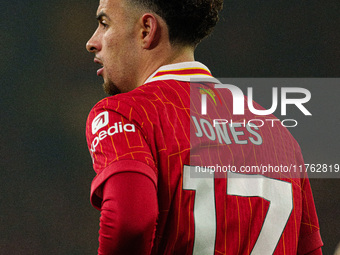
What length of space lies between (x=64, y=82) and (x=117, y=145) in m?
2.53

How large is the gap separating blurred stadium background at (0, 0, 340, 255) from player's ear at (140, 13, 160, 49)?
2.20m

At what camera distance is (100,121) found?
0.70 m

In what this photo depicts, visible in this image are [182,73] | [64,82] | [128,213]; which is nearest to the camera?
[128,213]

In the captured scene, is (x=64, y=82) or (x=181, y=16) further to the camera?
(x=64, y=82)

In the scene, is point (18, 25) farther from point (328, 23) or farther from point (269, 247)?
point (269, 247)

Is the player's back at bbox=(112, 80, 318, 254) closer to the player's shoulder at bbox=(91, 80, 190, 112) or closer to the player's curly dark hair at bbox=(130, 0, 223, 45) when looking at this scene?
the player's shoulder at bbox=(91, 80, 190, 112)

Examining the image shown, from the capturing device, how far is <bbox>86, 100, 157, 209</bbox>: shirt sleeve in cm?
65

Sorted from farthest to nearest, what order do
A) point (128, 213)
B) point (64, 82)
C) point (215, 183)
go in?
1. point (64, 82)
2. point (215, 183)
3. point (128, 213)

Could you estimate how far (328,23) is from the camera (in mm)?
3121

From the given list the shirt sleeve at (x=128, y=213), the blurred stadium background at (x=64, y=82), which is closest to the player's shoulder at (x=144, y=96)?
the shirt sleeve at (x=128, y=213)

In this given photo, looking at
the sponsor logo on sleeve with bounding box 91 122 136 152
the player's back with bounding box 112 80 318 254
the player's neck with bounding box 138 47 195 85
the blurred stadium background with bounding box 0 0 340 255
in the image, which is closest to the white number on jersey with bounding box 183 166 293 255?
the player's back with bounding box 112 80 318 254

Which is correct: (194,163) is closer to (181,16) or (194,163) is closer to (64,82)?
(181,16)

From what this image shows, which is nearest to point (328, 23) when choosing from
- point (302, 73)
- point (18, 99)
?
point (302, 73)

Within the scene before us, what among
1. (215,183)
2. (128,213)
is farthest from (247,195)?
(128,213)
